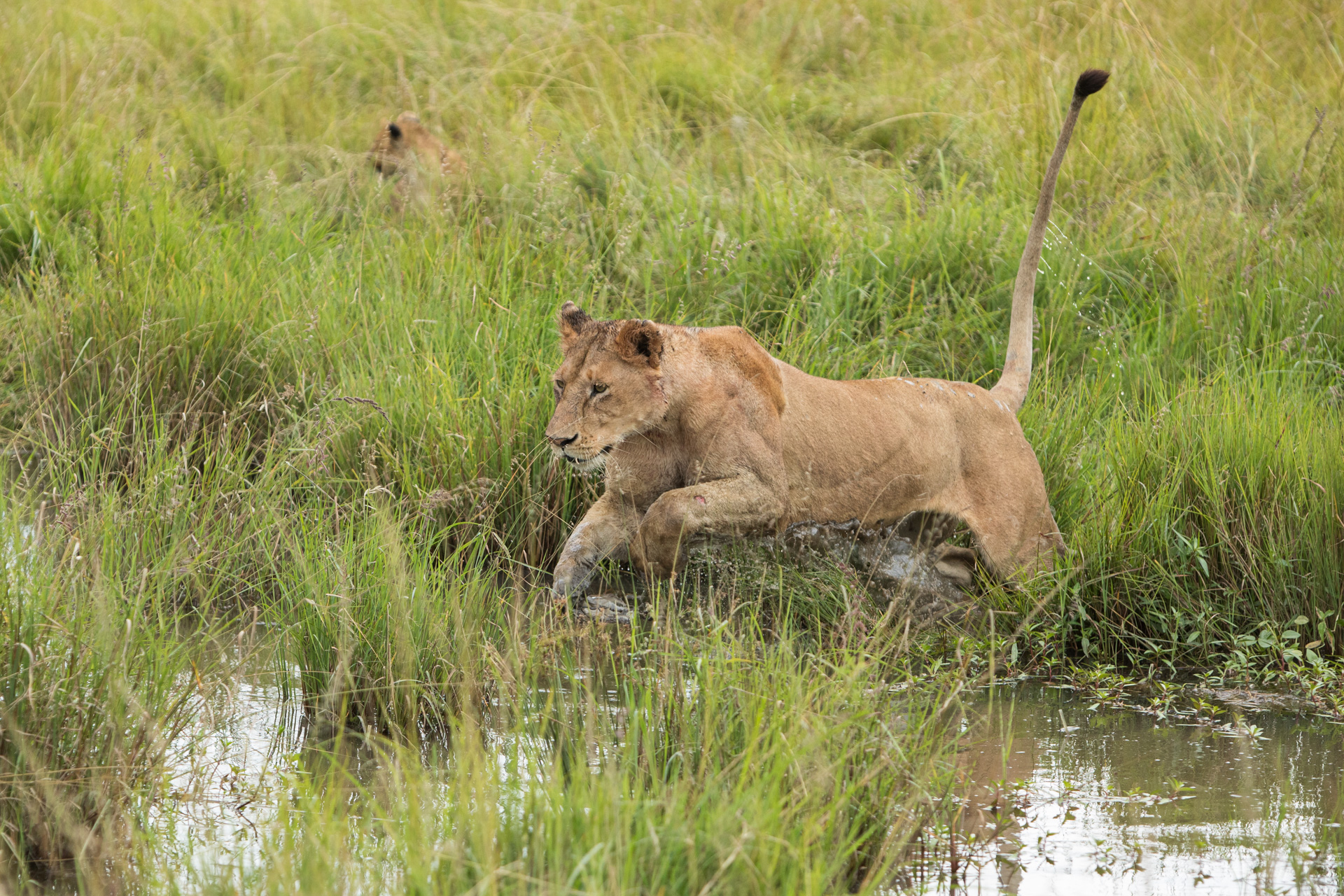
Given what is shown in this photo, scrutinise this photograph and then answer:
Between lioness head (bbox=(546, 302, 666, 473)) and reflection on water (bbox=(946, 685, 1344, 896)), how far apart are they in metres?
1.28

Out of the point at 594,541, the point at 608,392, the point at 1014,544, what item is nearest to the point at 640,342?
the point at 608,392

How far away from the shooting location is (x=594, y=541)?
4340 mm

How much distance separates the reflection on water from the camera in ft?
9.53

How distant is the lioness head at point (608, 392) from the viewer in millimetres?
4066

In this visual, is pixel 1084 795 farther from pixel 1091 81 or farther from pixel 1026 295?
pixel 1091 81

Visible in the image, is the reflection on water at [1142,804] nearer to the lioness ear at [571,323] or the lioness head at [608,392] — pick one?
the lioness head at [608,392]

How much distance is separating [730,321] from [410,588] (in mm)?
2502

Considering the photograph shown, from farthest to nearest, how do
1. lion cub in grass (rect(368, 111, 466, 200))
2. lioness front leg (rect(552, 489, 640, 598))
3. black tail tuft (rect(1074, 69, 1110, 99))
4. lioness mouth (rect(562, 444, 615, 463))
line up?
1. lion cub in grass (rect(368, 111, 466, 200))
2. black tail tuft (rect(1074, 69, 1110, 99))
3. lioness front leg (rect(552, 489, 640, 598))
4. lioness mouth (rect(562, 444, 615, 463))

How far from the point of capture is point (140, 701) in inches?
120

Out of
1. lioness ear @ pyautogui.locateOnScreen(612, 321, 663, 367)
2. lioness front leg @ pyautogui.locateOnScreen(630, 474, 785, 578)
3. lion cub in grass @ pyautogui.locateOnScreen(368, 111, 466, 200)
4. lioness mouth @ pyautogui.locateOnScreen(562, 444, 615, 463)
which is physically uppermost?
lion cub in grass @ pyautogui.locateOnScreen(368, 111, 466, 200)

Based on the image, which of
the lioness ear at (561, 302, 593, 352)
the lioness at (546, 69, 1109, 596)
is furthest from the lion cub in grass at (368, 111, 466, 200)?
the lioness at (546, 69, 1109, 596)

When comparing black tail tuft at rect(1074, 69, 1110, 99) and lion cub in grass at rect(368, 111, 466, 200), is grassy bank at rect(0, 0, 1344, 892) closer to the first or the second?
lion cub in grass at rect(368, 111, 466, 200)

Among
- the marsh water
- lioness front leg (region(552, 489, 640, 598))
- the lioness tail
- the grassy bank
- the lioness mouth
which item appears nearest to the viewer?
the marsh water

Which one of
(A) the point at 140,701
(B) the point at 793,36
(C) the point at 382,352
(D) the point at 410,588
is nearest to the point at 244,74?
(B) the point at 793,36
